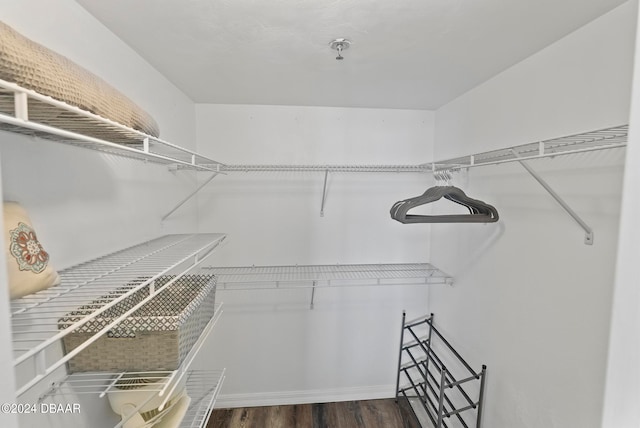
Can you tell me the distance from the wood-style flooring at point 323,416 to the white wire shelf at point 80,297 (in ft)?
→ 4.36

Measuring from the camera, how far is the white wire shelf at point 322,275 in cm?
198

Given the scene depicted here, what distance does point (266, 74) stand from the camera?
1498 mm

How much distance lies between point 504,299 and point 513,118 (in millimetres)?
840

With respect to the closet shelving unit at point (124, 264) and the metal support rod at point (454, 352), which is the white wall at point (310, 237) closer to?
the closet shelving unit at point (124, 264)

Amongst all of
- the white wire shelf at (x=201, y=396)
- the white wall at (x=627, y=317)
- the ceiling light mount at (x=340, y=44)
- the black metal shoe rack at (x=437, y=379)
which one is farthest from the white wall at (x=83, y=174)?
the black metal shoe rack at (x=437, y=379)

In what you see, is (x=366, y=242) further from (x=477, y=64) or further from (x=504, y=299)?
(x=477, y=64)

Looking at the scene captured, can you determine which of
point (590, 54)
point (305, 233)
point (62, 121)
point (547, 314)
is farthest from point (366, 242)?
point (62, 121)

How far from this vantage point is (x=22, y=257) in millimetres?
651

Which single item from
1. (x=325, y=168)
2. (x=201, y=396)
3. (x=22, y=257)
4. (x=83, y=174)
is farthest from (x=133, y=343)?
(x=325, y=168)

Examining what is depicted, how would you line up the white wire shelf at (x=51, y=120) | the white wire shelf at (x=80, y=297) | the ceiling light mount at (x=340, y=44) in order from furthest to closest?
the ceiling light mount at (x=340, y=44)
the white wire shelf at (x=80, y=297)
the white wire shelf at (x=51, y=120)

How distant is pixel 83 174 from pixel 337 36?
1.02 m

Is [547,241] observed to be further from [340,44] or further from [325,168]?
[325,168]

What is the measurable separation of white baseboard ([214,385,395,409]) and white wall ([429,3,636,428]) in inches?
32.2

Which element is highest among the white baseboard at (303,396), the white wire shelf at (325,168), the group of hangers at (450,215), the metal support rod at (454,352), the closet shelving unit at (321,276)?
the white wire shelf at (325,168)
